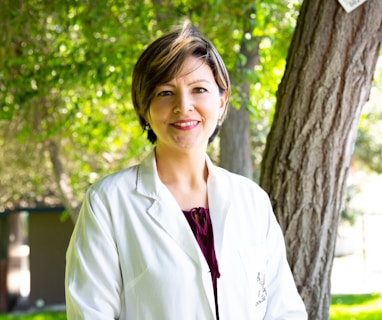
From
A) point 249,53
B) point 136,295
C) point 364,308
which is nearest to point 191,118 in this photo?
point 136,295

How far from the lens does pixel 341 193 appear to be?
3.05 m

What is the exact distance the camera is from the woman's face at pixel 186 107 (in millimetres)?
2090

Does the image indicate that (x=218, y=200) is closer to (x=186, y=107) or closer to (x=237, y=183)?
(x=237, y=183)

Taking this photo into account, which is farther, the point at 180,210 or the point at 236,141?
the point at 236,141

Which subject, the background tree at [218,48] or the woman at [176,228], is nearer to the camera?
the woman at [176,228]

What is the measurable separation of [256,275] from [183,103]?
602 mm

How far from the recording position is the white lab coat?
200 cm

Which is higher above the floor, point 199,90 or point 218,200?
point 199,90

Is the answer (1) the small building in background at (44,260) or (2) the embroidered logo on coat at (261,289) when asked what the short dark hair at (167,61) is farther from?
(1) the small building in background at (44,260)

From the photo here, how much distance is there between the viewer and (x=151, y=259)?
2.02 metres

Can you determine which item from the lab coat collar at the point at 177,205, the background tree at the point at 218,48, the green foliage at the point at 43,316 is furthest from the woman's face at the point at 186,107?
the green foliage at the point at 43,316

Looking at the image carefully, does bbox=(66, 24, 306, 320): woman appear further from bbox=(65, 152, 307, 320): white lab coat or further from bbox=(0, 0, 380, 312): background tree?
bbox=(0, 0, 380, 312): background tree

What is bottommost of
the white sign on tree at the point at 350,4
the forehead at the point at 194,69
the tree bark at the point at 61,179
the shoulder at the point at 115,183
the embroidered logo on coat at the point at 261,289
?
the tree bark at the point at 61,179

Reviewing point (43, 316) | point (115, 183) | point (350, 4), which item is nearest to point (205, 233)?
point (115, 183)
